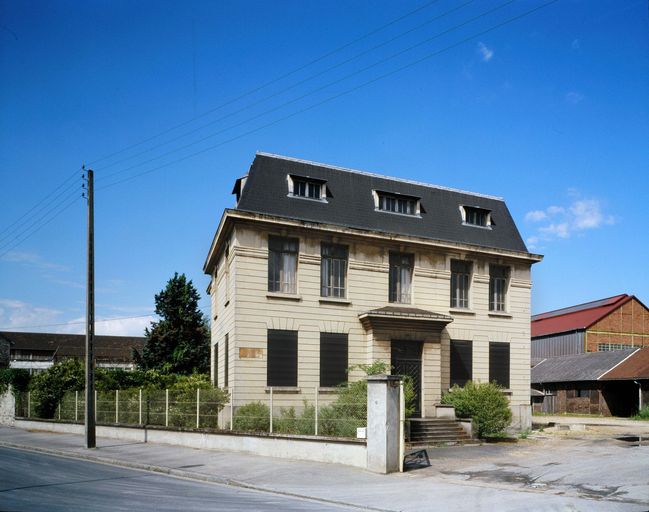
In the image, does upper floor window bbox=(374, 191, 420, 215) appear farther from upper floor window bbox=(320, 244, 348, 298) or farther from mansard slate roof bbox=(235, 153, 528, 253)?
upper floor window bbox=(320, 244, 348, 298)

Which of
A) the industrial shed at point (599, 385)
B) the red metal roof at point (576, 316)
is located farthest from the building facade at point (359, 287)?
the red metal roof at point (576, 316)

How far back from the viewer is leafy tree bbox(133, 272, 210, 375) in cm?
4191

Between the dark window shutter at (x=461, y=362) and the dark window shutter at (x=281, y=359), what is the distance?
684cm

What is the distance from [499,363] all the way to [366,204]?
8.68 m

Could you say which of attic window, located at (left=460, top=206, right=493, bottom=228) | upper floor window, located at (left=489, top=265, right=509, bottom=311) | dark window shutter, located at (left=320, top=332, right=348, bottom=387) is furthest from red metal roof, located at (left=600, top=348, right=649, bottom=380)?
dark window shutter, located at (left=320, top=332, right=348, bottom=387)

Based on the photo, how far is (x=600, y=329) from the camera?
189 feet

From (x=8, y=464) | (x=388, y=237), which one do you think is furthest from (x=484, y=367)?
(x=8, y=464)

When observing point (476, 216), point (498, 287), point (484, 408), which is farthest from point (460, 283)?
point (484, 408)

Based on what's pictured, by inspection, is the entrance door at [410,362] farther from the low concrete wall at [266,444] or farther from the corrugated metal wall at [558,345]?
the corrugated metal wall at [558,345]

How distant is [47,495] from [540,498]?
9192 millimetres

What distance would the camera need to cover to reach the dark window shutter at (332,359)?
2433 centimetres

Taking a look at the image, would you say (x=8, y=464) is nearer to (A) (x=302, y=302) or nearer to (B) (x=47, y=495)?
(B) (x=47, y=495)

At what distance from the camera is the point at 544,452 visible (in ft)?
66.9

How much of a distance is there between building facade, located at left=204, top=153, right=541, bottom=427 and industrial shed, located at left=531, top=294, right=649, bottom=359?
31.8 m
